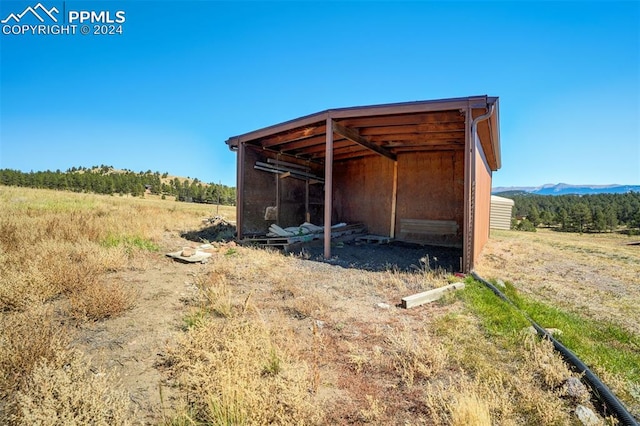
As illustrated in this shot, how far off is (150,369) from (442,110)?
6336 millimetres

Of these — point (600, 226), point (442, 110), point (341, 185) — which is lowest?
A: point (600, 226)

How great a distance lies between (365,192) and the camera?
435 inches

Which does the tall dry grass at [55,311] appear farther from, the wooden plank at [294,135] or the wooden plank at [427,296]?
the wooden plank at [294,135]

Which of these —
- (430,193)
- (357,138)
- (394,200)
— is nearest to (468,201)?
(357,138)

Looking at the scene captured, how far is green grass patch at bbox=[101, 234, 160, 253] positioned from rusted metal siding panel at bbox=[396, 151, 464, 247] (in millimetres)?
7585

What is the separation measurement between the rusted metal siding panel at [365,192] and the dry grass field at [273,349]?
5.18 m

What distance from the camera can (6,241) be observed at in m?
5.64

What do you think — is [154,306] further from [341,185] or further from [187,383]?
[341,185]

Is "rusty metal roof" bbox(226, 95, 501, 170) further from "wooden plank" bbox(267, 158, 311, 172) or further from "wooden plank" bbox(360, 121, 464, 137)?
"wooden plank" bbox(267, 158, 311, 172)

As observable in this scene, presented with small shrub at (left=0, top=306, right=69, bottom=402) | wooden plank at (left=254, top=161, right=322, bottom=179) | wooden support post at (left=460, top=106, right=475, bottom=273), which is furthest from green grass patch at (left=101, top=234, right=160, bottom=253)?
wooden support post at (left=460, top=106, right=475, bottom=273)

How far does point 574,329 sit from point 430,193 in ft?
21.7

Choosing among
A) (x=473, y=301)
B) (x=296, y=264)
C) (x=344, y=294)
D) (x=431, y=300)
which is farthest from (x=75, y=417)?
(x=296, y=264)

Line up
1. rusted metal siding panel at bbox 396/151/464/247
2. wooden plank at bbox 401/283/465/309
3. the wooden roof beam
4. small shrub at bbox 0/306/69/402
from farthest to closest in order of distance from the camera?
rusted metal siding panel at bbox 396/151/464/247, the wooden roof beam, wooden plank at bbox 401/283/465/309, small shrub at bbox 0/306/69/402

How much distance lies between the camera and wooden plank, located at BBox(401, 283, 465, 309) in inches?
156
